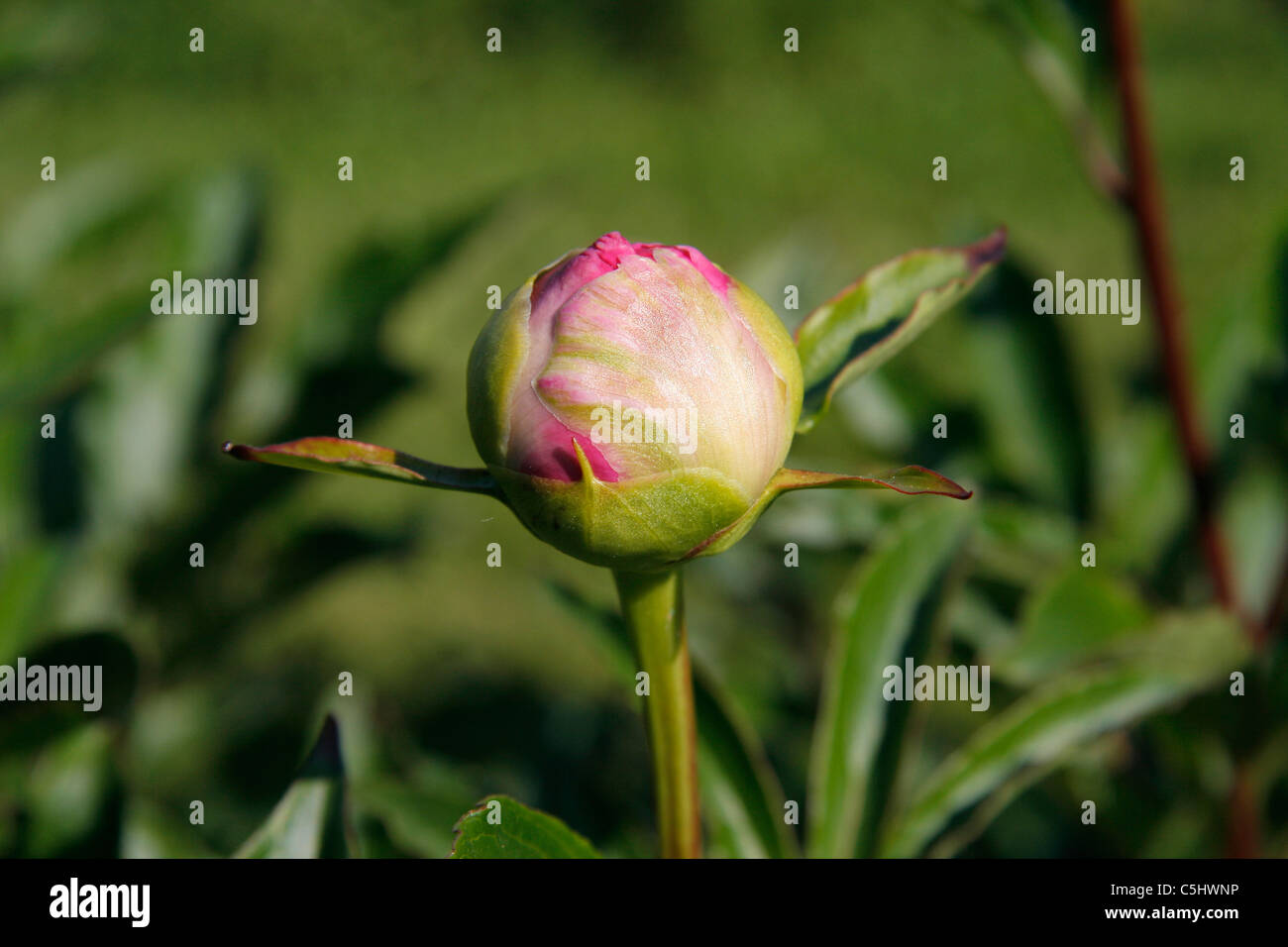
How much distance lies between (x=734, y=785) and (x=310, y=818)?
0.27 m

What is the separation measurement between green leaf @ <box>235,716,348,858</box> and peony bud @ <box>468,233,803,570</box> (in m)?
0.18

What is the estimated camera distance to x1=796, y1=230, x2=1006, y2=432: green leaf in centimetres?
60

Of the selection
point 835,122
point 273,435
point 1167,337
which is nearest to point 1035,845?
point 1167,337

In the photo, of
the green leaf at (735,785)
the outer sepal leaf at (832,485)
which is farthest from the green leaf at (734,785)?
the outer sepal leaf at (832,485)

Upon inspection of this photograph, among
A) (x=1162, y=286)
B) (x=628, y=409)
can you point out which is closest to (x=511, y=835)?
(x=628, y=409)

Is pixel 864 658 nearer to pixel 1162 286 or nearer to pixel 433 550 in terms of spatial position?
pixel 1162 286

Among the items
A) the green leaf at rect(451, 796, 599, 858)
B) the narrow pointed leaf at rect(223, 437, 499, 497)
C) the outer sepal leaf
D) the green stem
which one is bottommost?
the green leaf at rect(451, 796, 599, 858)

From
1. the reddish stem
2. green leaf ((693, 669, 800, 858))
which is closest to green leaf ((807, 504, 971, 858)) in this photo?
green leaf ((693, 669, 800, 858))

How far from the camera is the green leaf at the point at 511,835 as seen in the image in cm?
54

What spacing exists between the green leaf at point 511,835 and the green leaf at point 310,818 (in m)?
0.08

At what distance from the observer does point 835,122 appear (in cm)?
386

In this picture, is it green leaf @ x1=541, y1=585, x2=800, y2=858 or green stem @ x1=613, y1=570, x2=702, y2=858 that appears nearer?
green stem @ x1=613, y1=570, x2=702, y2=858

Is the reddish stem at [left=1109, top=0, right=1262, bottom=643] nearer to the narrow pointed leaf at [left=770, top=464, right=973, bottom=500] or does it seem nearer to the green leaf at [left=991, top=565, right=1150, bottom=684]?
the green leaf at [left=991, top=565, right=1150, bottom=684]
